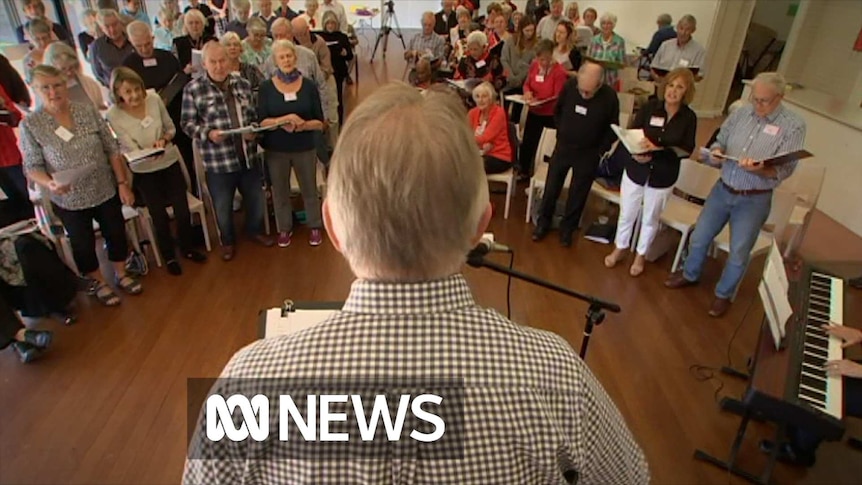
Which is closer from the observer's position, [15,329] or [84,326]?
[15,329]

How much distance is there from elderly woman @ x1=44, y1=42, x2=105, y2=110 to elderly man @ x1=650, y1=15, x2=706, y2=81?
6111mm

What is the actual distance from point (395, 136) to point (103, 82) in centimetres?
492

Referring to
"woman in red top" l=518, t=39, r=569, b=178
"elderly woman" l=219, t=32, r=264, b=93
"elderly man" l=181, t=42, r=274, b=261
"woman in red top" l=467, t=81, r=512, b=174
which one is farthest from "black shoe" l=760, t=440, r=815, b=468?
"elderly woman" l=219, t=32, r=264, b=93

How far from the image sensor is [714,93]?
7.66 meters

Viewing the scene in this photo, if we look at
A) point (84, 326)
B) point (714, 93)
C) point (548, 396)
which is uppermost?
point (548, 396)

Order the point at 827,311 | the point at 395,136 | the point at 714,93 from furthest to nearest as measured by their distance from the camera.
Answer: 1. the point at 714,93
2. the point at 827,311
3. the point at 395,136

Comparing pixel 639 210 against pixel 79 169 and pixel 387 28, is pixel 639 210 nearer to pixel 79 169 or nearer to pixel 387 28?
pixel 79 169

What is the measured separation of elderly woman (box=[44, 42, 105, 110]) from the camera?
3.57m

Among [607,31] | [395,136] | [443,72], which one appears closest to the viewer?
[395,136]

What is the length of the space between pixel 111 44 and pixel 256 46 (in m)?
1.15

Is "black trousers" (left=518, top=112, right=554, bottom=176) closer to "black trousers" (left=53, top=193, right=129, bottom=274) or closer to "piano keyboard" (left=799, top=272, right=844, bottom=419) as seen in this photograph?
"piano keyboard" (left=799, top=272, right=844, bottom=419)

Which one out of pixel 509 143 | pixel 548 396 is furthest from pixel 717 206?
pixel 548 396

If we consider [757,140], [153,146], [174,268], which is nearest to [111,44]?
[153,146]

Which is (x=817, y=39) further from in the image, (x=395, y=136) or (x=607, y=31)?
(x=395, y=136)
